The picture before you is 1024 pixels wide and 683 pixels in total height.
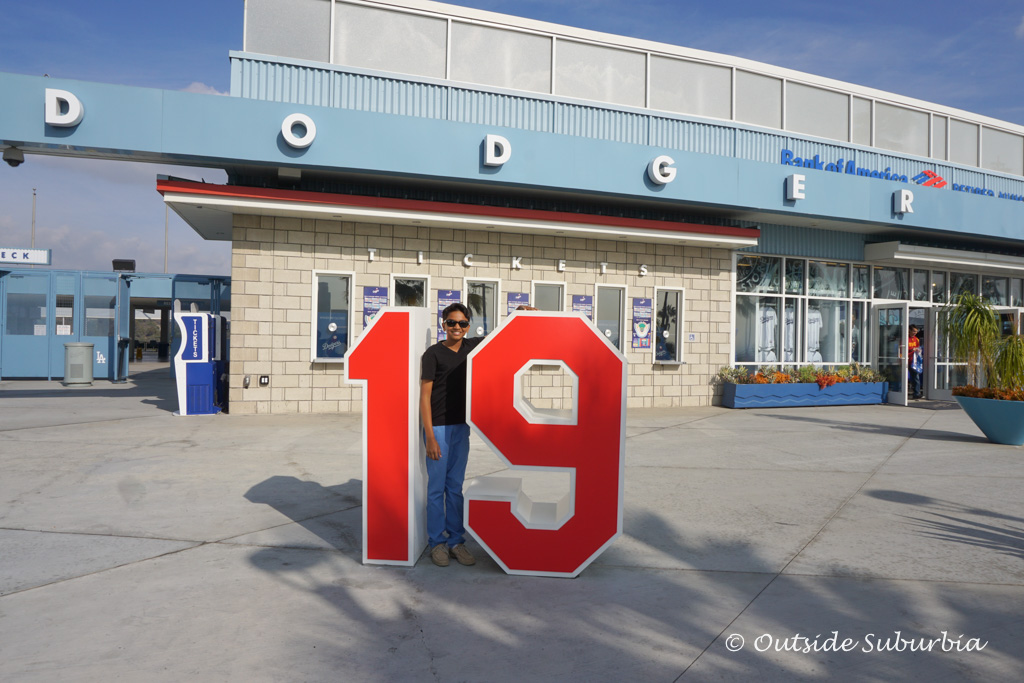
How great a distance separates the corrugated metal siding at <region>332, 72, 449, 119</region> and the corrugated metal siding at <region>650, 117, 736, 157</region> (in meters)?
4.73

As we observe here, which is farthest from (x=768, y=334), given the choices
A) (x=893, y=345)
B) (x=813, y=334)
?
(x=893, y=345)

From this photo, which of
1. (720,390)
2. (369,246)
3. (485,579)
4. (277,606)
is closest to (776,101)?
(720,390)

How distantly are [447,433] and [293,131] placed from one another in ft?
26.2

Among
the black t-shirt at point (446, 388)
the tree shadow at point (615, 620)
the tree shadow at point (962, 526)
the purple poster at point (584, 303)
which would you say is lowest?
the tree shadow at point (615, 620)

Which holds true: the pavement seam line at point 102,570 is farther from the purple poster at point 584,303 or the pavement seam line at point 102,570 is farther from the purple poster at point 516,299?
the purple poster at point 584,303

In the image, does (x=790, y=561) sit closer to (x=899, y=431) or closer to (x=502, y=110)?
(x=899, y=431)

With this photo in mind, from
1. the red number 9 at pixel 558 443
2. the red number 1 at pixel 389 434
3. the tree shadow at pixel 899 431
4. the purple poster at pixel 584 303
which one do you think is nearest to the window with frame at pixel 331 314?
the purple poster at pixel 584 303

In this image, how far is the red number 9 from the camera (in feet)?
15.0

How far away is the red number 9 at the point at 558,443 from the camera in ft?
15.0

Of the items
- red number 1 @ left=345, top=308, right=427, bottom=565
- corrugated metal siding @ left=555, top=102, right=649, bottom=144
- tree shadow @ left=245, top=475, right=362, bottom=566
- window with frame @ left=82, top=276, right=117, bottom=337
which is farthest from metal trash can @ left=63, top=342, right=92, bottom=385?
red number 1 @ left=345, top=308, right=427, bottom=565

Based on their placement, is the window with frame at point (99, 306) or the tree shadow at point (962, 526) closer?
the tree shadow at point (962, 526)

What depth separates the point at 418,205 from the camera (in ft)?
39.2

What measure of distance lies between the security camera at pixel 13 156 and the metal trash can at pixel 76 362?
8.08 metres

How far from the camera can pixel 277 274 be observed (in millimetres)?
12000
